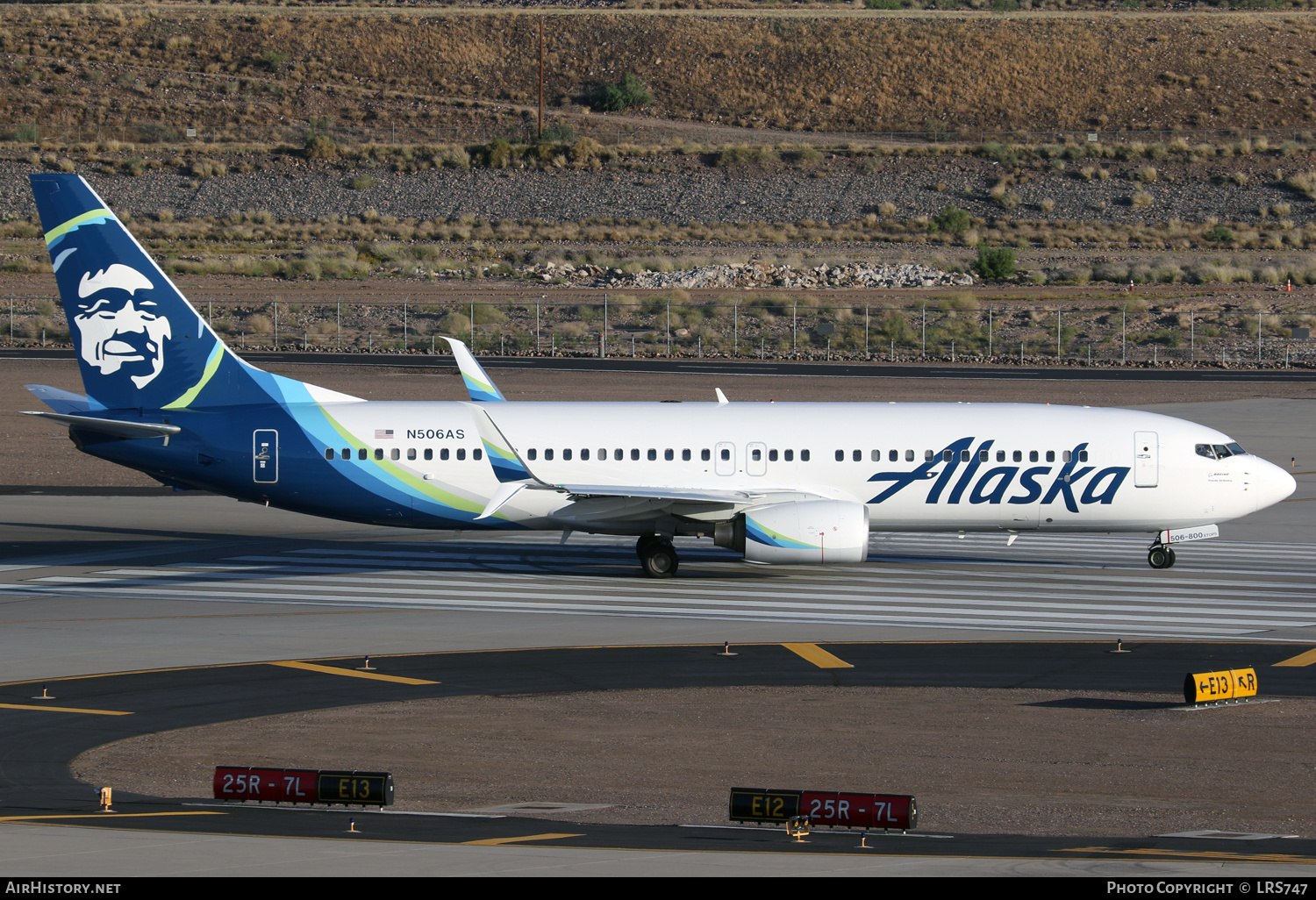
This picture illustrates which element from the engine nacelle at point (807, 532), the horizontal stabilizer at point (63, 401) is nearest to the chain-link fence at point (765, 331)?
the horizontal stabilizer at point (63, 401)

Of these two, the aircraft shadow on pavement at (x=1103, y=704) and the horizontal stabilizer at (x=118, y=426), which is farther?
the horizontal stabilizer at (x=118, y=426)

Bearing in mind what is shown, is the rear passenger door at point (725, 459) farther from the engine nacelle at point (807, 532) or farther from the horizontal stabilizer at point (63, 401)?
the horizontal stabilizer at point (63, 401)

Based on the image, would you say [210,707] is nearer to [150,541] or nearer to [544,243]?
[150,541]

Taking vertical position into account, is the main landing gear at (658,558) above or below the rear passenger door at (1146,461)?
below

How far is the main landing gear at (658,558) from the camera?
35.5m

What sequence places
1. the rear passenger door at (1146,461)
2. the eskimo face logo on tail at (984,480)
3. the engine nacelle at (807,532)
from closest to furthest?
the engine nacelle at (807,532)
the eskimo face logo on tail at (984,480)
the rear passenger door at (1146,461)

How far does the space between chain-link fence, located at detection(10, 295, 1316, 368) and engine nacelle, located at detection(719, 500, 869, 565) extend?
50.1 meters

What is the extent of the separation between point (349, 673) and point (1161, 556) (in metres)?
20.4

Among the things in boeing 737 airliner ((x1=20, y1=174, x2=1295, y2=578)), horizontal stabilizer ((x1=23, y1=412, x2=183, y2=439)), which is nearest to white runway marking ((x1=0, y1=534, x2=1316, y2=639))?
boeing 737 airliner ((x1=20, y1=174, x2=1295, y2=578))

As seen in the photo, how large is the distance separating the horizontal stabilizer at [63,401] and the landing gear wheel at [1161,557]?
2508 centimetres

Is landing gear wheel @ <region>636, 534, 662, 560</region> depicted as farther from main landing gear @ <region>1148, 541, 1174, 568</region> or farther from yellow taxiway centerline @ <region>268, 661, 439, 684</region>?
main landing gear @ <region>1148, 541, 1174, 568</region>
